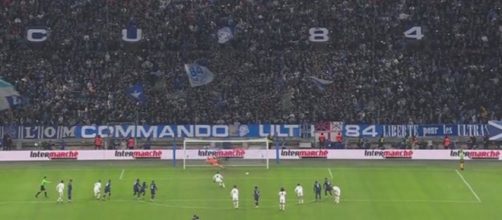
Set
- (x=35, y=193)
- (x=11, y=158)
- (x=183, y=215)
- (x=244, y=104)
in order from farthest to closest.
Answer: (x=244, y=104) → (x=11, y=158) → (x=35, y=193) → (x=183, y=215)

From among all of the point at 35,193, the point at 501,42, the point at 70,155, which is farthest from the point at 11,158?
the point at 501,42

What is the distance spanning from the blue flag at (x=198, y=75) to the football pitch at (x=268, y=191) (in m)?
13.5

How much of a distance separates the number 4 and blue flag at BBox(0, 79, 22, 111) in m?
37.0

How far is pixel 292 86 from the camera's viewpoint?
84.3 meters

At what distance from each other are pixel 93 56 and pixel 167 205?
103 ft

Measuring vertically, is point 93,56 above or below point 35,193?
above

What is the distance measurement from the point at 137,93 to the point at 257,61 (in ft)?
39.1

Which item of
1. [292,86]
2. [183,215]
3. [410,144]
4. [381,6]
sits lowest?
[183,215]

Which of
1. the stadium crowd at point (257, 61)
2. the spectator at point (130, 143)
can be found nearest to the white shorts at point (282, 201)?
the spectator at point (130, 143)

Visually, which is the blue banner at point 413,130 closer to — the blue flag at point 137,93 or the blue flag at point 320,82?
the blue flag at point 320,82

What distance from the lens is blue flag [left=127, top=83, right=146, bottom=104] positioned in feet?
272

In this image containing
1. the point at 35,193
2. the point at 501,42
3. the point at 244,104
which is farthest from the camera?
the point at 501,42

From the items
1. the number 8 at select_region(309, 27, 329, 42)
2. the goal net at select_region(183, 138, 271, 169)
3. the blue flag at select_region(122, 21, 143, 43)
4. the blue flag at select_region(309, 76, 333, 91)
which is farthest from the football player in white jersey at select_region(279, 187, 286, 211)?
the blue flag at select_region(122, 21, 143, 43)

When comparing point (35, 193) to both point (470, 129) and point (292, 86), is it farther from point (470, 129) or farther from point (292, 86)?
point (470, 129)
